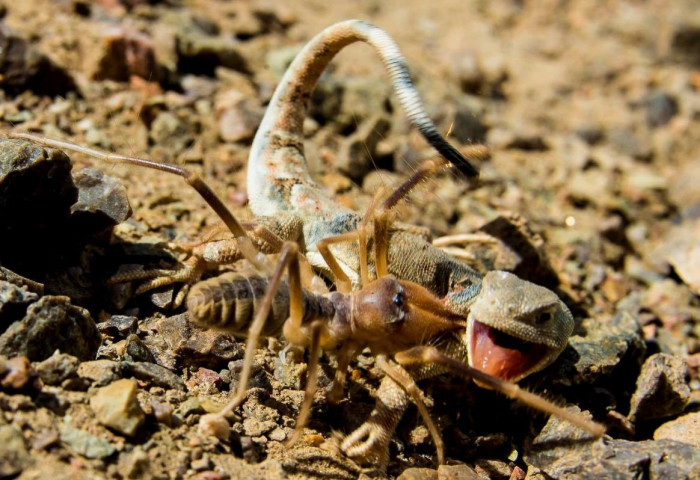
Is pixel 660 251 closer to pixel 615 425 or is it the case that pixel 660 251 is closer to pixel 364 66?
pixel 615 425

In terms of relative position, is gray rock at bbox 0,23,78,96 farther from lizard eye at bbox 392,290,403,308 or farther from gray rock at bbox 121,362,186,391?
lizard eye at bbox 392,290,403,308

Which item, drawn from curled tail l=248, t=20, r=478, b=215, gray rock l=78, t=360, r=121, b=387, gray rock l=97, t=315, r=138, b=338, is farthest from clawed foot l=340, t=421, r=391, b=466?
curled tail l=248, t=20, r=478, b=215

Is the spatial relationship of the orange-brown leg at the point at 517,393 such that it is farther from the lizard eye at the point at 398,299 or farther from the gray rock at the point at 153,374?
the gray rock at the point at 153,374

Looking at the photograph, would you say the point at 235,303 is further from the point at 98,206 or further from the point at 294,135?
the point at 294,135

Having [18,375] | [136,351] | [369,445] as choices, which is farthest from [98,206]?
[369,445]

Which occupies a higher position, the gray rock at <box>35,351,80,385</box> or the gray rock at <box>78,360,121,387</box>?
the gray rock at <box>35,351,80,385</box>
